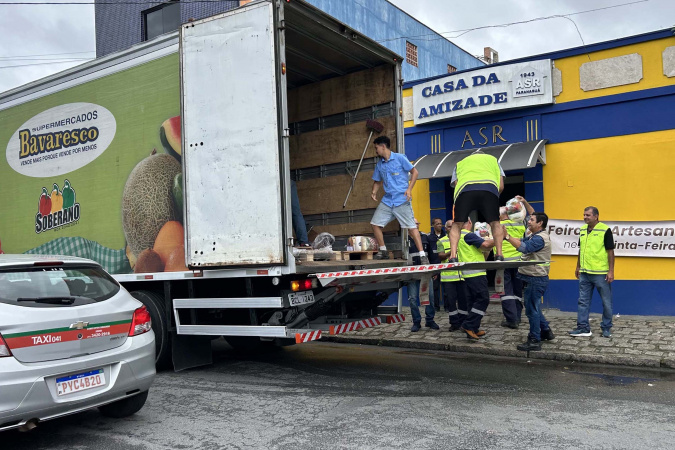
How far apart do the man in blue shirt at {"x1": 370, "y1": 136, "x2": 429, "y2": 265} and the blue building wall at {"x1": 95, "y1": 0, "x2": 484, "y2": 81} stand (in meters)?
9.79

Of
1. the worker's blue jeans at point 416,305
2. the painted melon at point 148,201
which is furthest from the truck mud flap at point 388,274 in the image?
the worker's blue jeans at point 416,305

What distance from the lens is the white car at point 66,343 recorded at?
12.7ft

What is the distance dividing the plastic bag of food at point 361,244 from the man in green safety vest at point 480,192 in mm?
1010

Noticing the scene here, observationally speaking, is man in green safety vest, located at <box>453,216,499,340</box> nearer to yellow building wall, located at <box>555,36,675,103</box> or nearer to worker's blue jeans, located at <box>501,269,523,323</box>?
worker's blue jeans, located at <box>501,269,523,323</box>

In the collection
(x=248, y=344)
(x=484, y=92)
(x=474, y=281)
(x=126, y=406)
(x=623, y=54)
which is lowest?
(x=248, y=344)

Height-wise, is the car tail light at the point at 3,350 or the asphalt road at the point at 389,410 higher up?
the car tail light at the point at 3,350

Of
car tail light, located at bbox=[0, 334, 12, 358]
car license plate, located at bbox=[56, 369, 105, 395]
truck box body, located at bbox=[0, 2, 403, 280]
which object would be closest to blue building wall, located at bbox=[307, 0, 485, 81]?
truck box body, located at bbox=[0, 2, 403, 280]

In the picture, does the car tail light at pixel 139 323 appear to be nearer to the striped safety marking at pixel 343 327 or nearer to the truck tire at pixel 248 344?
the striped safety marking at pixel 343 327

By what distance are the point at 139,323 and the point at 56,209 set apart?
3481mm

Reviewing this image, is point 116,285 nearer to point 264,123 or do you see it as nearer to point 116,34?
point 264,123

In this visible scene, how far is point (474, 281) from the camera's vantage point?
8.18 meters

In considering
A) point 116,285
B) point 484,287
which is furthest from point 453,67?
point 116,285

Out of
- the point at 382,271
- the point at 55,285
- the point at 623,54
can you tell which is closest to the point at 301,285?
the point at 382,271

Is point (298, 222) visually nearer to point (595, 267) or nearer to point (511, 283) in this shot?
point (511, 283)
